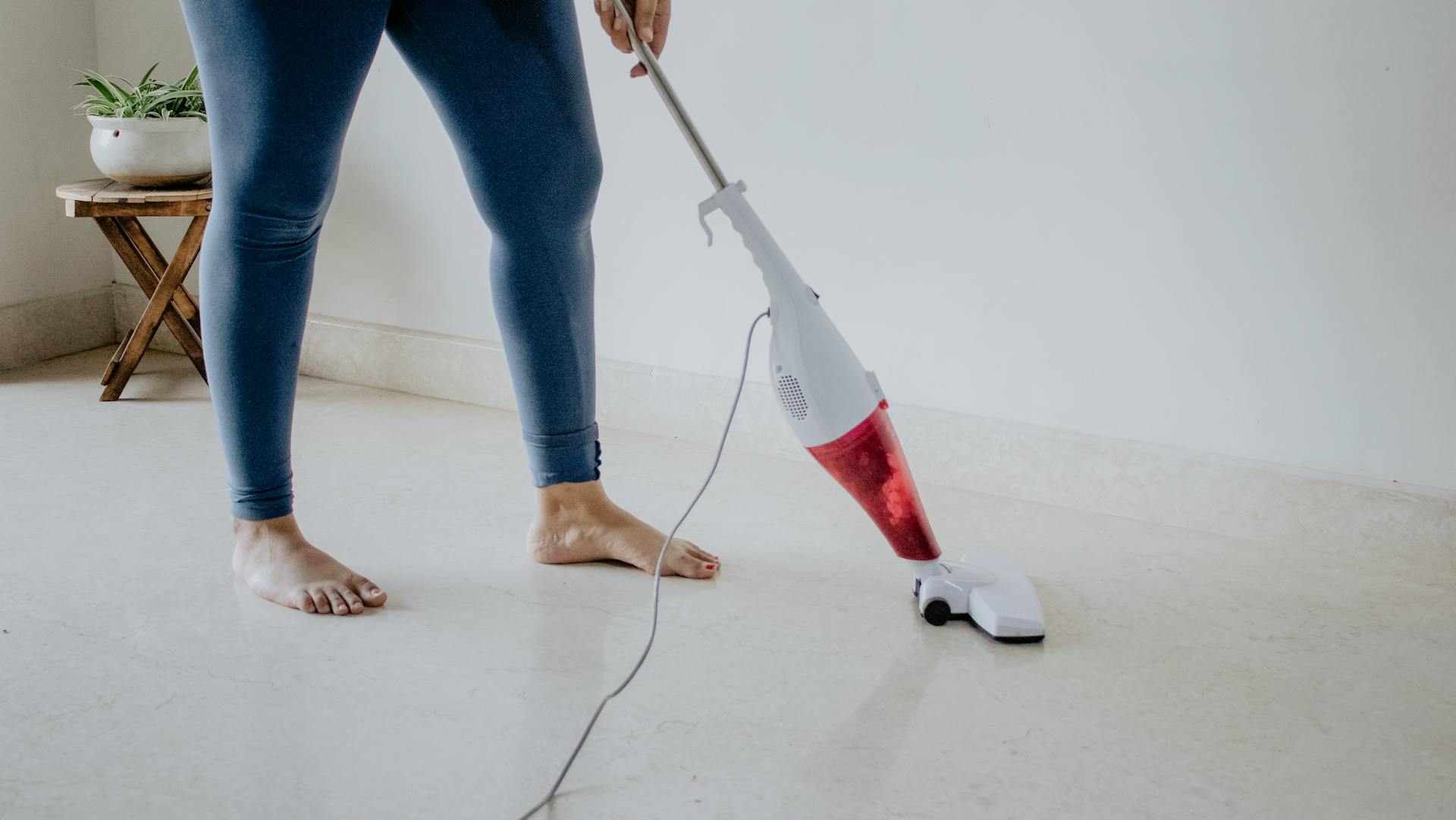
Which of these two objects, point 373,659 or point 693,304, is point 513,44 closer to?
point 373,659

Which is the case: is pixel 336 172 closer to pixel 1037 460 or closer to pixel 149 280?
pixel 1037 460

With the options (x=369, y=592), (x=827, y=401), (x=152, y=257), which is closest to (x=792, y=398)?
(x=827, y=401)

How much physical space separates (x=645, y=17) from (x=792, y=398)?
1.28 ft

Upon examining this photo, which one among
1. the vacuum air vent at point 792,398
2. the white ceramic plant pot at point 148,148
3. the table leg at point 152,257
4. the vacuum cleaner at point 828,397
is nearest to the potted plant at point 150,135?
the white ceramic plant pot at point 148,148

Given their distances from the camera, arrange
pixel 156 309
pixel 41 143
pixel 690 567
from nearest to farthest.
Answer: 1. pixel 690 567
2. pixel 156 309
3. pixel 41 143

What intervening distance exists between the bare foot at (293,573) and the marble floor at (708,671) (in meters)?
0.02

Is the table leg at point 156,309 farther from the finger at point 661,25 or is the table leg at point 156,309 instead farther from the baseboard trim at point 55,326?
the finger at point 661,25

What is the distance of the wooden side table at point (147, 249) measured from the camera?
1.92m

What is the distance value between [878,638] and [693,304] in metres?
0.78

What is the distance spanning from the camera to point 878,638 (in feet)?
3.93

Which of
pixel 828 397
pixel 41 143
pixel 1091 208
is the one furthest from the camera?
pixel 41 143

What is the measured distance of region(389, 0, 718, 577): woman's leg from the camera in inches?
46.4

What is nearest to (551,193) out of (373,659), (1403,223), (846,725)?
(373,659)

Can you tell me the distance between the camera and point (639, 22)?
3.83 feet
